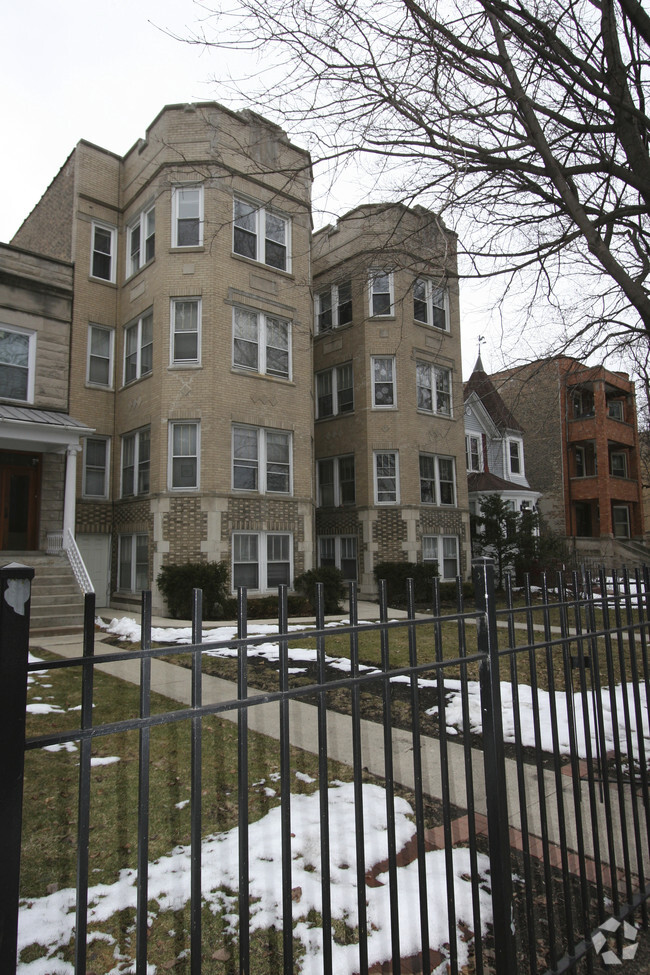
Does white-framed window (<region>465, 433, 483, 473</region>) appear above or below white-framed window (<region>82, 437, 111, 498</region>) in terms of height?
above

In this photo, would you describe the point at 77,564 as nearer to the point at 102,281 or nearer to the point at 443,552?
the point at 102,281

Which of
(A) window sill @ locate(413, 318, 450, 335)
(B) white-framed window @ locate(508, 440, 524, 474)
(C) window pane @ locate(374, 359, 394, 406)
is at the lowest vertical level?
(B) white-framed window @ locate(508, 440, 524, 474)

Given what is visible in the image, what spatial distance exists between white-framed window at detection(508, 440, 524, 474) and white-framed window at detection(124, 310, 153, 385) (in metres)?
21.1

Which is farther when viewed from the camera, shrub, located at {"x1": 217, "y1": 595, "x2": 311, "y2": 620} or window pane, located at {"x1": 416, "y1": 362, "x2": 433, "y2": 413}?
window pane, located at {"x1": 416, "y1": 362, "x2": 433, "y2": 413}

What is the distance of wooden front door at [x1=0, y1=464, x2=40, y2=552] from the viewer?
15.2 metres

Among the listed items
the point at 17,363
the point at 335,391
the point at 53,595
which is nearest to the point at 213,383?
the point at 17,363

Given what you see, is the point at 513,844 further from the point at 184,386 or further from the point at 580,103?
the point at 184,386

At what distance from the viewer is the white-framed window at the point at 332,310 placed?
21922mm

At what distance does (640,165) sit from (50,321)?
51.3 ft

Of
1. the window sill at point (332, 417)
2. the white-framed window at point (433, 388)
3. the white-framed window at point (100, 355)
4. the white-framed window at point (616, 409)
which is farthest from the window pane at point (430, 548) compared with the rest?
the white-framed window at point (616, 409)

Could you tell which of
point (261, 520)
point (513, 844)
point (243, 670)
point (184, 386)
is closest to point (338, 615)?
point (261, 520)

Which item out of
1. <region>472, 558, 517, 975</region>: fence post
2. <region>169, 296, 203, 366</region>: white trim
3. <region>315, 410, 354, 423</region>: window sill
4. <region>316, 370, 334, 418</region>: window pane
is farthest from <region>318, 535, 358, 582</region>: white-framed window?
<region>472, 558, 517, 975</region>: fence post

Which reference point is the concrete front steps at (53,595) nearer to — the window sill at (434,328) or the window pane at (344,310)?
the window pane at (344,310)

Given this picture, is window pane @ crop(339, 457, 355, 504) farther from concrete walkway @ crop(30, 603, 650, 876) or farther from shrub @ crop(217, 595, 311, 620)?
concrete walkway @ crop(30, 603, 650, 876)
